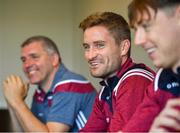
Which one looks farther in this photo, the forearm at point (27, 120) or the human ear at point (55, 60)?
the human ear at point (55, 60)

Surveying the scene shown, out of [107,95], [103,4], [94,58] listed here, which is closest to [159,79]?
[107,95]

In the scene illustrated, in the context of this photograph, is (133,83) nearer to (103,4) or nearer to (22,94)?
(22,94)

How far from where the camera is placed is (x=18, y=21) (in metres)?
3.40

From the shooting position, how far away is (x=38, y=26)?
3.44 metres

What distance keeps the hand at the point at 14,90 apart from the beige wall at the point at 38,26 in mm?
1162

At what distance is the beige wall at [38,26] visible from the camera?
11.1 ft

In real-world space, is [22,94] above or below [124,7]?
below

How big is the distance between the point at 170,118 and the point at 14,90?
1283 mm

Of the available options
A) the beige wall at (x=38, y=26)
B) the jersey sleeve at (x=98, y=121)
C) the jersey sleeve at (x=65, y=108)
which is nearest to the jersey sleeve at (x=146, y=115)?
the jersey sleeve at (x=98, y=121)

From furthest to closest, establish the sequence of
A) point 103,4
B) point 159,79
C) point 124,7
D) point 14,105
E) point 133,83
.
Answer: point 103,4
point 124,7
point 14,105
point 133,83
point 159,79

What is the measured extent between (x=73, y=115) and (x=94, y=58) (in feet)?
1.07

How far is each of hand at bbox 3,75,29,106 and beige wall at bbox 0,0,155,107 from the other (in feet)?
3.81

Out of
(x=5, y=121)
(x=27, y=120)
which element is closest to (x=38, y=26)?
(x=5, y=121)

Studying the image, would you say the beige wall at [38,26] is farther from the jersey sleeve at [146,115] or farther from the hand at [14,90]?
the jersey sleeve at [146,115]
